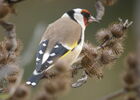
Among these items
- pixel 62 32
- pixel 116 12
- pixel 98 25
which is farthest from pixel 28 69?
pixel 62 32

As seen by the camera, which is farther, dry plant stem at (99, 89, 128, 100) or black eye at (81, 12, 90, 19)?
black eye at (81, 12, 90, 19)

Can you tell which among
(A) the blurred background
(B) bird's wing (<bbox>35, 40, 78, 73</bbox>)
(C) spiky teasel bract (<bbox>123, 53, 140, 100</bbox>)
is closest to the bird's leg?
(B) bird's wing (<bbox>35, 40, 78, 73</bbox>)

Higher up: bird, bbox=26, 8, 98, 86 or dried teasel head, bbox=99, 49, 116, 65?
bird, bbox=26, 8, 98, 86

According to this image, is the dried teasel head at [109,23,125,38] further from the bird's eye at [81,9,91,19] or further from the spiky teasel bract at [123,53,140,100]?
the spiky teasel bract at [123,53,140,100]

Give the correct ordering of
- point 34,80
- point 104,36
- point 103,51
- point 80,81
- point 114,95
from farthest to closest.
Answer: point 104,36, point 103,51, point 34,80, point 80,81, point 114,95

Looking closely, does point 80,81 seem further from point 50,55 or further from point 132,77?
point 132,77

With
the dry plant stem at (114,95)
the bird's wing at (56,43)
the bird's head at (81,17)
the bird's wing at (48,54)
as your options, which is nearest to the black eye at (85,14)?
the bird's head at (81,17)

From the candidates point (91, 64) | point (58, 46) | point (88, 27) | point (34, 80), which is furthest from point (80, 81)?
point (88, 27)

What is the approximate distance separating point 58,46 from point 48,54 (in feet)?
0.40

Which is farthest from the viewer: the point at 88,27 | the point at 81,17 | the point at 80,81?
the point at 88,27

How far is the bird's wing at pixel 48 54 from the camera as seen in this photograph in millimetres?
3357

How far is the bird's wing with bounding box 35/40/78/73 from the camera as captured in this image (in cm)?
336

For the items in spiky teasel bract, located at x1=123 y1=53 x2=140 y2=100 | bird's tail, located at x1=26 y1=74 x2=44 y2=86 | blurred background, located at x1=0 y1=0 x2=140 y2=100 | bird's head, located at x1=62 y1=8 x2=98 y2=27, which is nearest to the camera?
spiky teasel bract, located at x1=123 y1=53 x2=140 y2=100

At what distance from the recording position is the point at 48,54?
3.50 m
